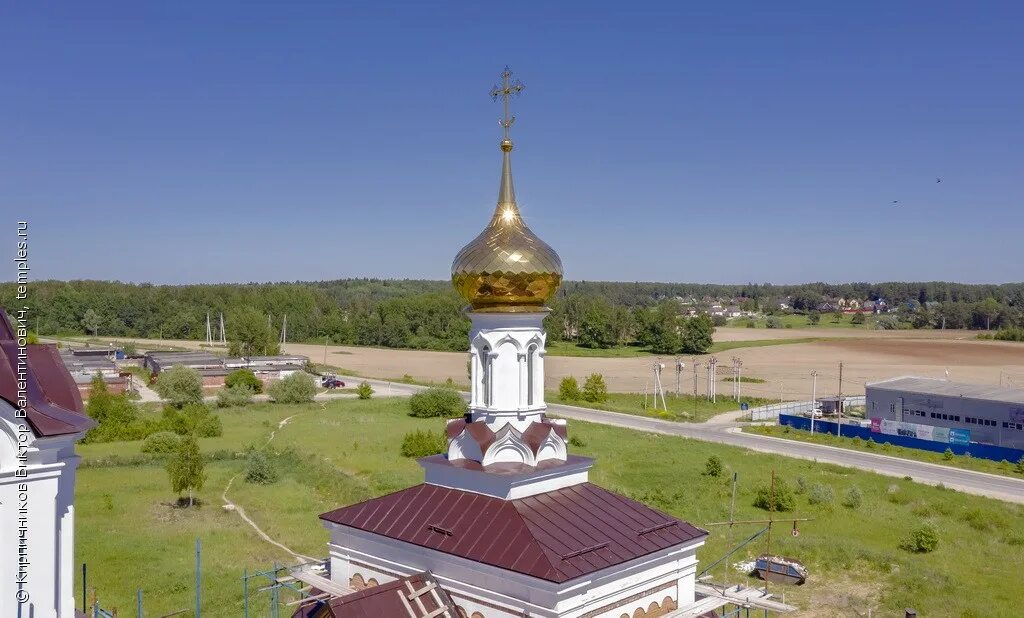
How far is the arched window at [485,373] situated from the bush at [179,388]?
4507 cm

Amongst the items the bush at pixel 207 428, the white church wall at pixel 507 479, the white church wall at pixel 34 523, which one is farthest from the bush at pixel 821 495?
the bush at pixel 207 428

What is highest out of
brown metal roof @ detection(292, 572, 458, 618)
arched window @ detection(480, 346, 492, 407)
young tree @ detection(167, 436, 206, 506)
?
arched window @ detection(480, 346, 492, 407)

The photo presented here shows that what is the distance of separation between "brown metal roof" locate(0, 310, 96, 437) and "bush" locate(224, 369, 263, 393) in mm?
52630

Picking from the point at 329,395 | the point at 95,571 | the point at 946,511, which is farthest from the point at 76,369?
the point at 946,511

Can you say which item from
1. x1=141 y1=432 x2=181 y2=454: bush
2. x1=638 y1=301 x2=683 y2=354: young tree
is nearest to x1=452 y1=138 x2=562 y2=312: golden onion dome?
x1=141 y1=432 x2=181 y2=454: bush

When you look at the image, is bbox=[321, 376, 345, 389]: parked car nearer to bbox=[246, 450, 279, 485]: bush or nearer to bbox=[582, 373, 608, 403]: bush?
bbox=[582, 373, 608, 403]: bush

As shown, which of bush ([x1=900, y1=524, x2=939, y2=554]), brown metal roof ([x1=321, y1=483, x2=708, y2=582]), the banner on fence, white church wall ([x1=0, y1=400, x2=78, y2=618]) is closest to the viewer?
white church wall ([x1=0, y1=400, x2=78, y2=618])

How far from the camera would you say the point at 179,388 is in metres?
52.2

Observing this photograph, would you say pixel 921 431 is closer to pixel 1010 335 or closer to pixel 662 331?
pixel 662 331

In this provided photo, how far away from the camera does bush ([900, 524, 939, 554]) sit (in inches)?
964

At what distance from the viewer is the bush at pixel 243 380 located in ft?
192

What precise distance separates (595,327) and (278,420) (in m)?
65.0

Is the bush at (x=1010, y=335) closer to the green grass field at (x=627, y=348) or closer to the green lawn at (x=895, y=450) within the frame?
the green grass field at (x=627, y=348)

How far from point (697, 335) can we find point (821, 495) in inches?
2785
